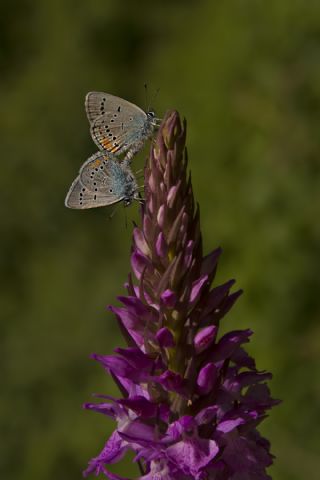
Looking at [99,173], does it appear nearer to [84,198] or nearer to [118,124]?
[84,198]

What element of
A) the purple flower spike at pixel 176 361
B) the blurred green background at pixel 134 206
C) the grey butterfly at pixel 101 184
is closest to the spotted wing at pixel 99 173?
the grey butterfly at pixel 101 184

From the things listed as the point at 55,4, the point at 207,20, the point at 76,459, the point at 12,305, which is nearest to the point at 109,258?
the point at 12,305

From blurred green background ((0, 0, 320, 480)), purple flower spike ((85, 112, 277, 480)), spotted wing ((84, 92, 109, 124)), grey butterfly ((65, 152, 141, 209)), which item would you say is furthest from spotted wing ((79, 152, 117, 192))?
blurred green background ((0, 0, 320, 480))

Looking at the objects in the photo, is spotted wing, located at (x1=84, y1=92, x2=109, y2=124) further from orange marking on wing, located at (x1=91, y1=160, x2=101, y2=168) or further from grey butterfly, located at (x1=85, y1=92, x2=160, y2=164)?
orange marking on wing, located at (x1=91, y1=160, x2=101, y2=168)

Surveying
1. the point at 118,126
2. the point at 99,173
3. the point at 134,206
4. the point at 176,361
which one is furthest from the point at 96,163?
the point at 134,206

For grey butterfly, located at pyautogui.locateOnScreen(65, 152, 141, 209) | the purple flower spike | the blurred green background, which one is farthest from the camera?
the blurred green background

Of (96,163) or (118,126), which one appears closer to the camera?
(96,163)

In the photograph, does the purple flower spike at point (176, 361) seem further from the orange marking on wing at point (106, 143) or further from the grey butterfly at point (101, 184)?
the orange marking on wing at point (106, 143)

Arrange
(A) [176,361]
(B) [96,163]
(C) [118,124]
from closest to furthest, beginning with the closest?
(A) [176,361] → (B) [96,163] → (C) [118,124]
